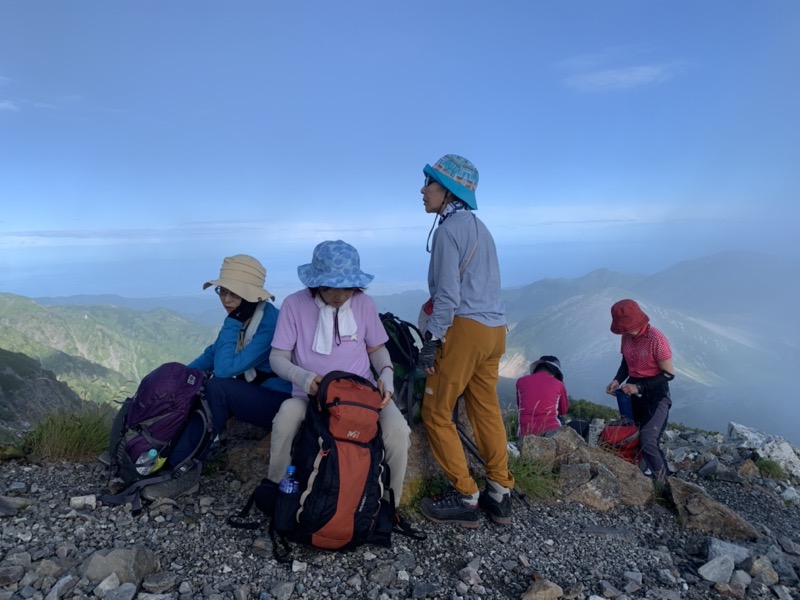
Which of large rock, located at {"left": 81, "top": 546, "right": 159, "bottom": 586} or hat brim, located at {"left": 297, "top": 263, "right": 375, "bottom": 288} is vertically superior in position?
hat brim, located at {"left": 297, "top": 263, "right": 375, "bottom": 288}

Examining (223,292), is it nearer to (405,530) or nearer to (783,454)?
(405,530)

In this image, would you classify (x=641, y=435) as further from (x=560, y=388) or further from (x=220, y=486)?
(x=220, y=486)

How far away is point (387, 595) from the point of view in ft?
13.8

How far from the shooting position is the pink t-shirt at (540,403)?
7.77 metres

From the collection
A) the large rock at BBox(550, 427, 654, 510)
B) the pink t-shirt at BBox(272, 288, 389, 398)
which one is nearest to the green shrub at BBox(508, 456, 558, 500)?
the large rock at BBox(550, 427, 654, 510)

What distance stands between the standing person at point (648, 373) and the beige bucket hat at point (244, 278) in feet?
15.9

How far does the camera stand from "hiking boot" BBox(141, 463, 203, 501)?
521cm

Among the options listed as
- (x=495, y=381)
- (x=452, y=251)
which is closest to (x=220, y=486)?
(x=495, y=381)

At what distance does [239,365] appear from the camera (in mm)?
5594

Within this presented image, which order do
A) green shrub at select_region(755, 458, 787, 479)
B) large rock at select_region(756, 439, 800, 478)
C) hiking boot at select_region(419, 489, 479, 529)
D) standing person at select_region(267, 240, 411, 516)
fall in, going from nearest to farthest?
standing person at select_region(267, 240, 411, 516), hiking boot at select_region(419, 489, 479, 529), green shrub at select_region(755, 458, 787, 479), large rock at select_region(756, 439, 800, 478)

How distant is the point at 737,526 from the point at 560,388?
2710 millimetres

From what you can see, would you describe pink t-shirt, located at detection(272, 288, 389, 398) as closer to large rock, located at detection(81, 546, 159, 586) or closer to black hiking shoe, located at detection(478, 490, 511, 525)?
large rock, located at detection(81, 546, 159, 586)

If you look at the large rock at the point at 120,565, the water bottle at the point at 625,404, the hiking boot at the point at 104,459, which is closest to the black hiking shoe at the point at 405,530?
the large rock at the point at 120,565

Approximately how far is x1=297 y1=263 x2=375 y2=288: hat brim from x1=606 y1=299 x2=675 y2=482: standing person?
4209 millimetres
